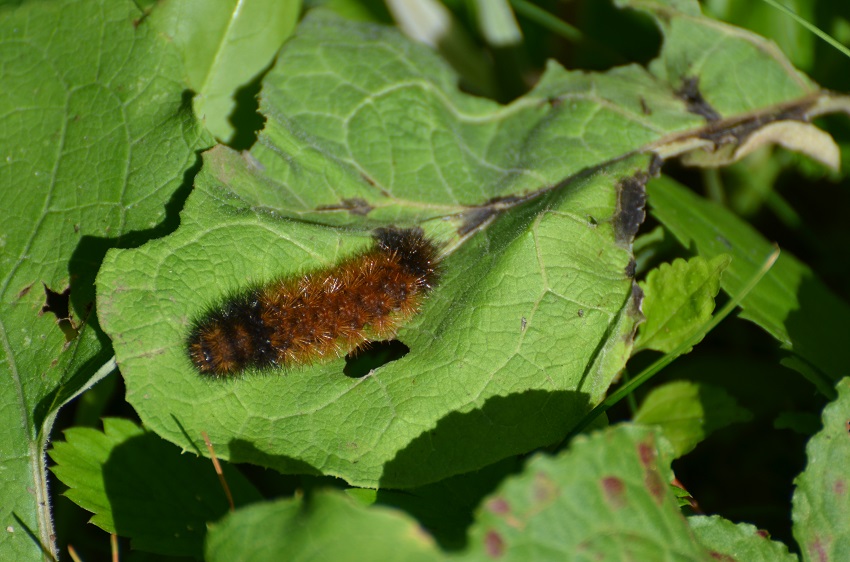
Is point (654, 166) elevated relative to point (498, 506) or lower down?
A: elevated

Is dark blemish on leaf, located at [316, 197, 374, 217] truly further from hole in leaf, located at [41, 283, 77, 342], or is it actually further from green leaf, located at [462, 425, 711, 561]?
green leaf, located at [462, 425, 711, 561]

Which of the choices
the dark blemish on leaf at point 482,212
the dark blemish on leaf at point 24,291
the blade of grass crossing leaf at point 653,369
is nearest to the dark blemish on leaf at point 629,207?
the dark blemish on leaf at point 482,212

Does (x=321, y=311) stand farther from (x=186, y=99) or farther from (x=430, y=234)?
(x=186, y=99)

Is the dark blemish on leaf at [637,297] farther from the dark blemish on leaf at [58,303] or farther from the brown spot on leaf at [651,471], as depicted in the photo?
the dark blemish on leaf at [58,303]

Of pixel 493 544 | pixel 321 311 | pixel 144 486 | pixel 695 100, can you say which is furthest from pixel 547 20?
pixel 493 544

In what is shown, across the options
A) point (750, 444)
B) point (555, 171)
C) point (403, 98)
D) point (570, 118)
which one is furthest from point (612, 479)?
point (750, 444)

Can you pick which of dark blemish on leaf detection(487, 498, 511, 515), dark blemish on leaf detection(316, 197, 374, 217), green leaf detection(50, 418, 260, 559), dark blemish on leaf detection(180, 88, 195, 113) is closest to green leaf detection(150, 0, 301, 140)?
dark blemish on leaf detection(180, 88, 195, 113)
